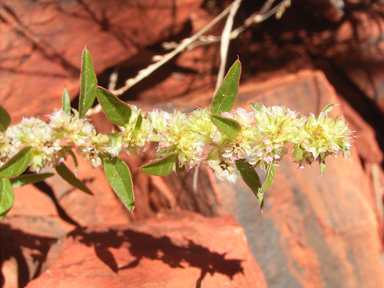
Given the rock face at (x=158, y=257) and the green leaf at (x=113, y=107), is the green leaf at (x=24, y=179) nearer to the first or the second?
the rock face at (x=158, y=257)

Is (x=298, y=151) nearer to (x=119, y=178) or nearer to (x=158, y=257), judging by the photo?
(x=119, y=178)

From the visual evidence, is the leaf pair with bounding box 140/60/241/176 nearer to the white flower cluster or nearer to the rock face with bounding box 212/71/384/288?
the white flower cluster

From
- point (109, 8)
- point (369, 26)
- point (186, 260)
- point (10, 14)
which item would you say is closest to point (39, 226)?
point (186, 260)

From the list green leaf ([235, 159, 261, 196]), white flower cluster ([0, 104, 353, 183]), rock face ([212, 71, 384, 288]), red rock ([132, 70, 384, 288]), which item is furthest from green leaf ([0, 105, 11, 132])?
rock face ([212, 71, 384, 288])

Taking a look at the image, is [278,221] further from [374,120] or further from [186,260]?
[374,120]

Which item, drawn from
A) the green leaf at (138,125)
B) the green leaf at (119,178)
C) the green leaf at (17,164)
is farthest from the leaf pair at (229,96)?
the green leaf at (17,164)

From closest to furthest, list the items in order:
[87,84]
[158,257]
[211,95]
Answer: [87,84]
[158,257]
[211,95]

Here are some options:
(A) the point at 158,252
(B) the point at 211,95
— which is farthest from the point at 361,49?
(A) the point at 158,252
